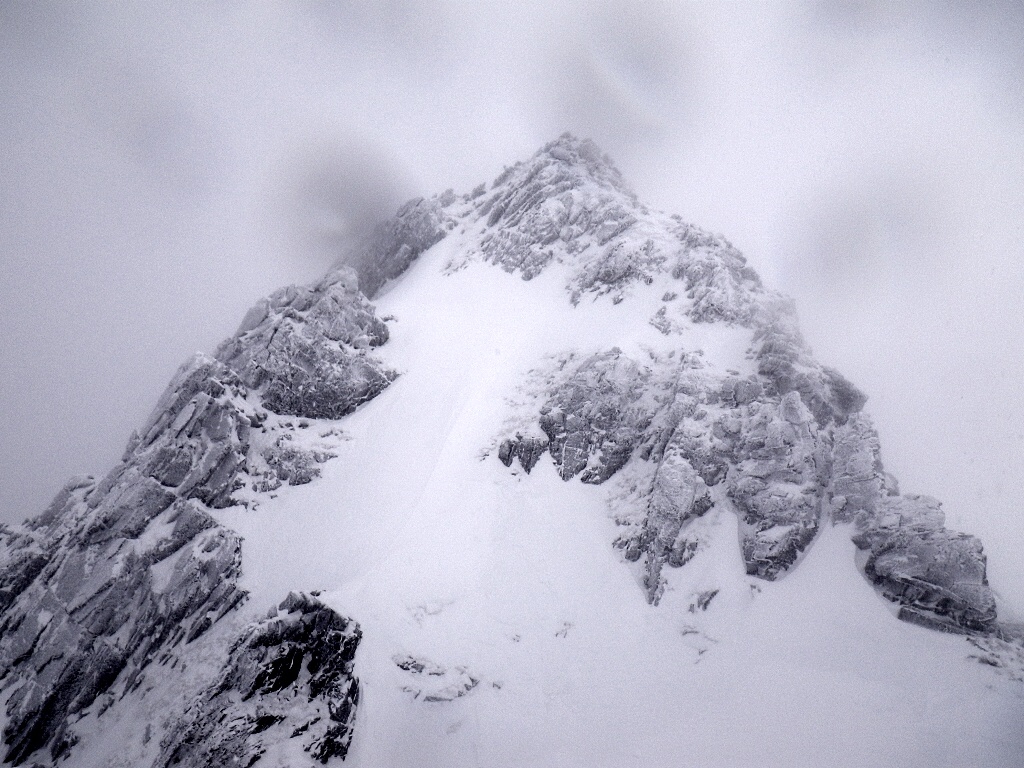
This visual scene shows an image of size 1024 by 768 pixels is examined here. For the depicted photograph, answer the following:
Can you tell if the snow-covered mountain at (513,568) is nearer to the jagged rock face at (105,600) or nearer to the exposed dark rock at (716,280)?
the jagged rock face at (105,600)

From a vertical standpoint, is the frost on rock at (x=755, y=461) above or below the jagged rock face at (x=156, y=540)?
above

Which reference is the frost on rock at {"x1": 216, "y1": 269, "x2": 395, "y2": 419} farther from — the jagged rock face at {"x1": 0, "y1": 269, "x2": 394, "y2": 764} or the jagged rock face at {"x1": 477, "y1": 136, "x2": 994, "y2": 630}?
the jagged rock face at {"x1": 477, "y1": 136, "x2": 994, "y2": 630}

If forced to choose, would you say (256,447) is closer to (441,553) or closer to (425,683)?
(441,553)

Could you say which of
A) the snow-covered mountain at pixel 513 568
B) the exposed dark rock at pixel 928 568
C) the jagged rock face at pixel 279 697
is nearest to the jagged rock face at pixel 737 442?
the exposed dark rock at pixel 928 568

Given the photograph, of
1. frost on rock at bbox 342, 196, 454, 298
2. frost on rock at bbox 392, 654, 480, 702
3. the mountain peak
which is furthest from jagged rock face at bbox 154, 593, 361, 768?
the mountain peak

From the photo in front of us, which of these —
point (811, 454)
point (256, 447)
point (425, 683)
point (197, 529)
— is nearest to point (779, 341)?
point (811, 454)

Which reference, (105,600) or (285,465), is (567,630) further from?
(105,600)
